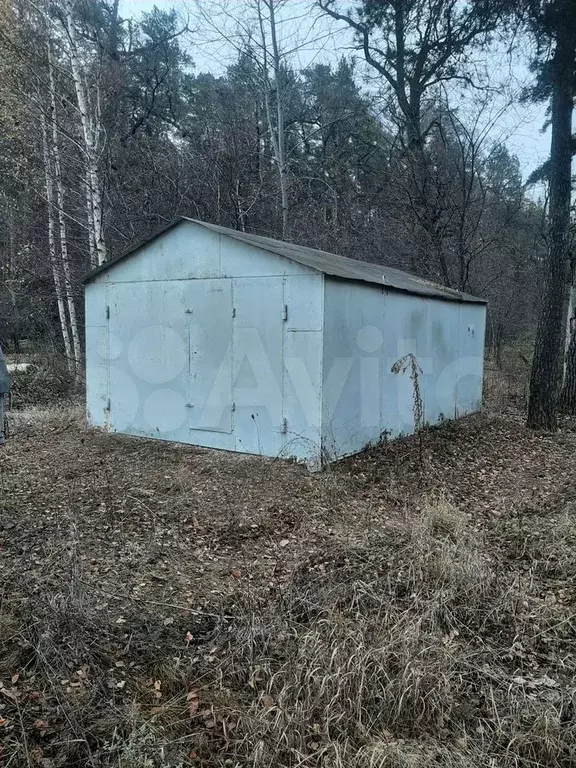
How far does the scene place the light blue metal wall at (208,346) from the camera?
20.3 ft

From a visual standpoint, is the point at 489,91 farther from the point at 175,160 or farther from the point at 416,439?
the point at 416,439

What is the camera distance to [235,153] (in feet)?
42.9

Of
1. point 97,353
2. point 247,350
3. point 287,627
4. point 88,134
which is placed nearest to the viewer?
→ point 287,627

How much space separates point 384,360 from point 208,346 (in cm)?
237

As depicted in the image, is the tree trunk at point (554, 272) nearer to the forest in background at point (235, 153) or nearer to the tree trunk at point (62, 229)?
the forest in background at point (235, 153)

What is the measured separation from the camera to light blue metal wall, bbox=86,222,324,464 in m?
6.19

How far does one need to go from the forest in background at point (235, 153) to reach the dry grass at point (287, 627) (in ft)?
24.8

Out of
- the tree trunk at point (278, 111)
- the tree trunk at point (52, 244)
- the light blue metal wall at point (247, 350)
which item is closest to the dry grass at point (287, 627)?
the light blue metal wall at point (247, 350)

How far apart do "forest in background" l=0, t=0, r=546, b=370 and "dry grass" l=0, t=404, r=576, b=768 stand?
7545 mm

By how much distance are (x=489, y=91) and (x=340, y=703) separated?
1346 cm

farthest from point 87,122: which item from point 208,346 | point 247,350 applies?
point 247,350

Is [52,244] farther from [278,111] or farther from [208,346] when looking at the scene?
[208,346]

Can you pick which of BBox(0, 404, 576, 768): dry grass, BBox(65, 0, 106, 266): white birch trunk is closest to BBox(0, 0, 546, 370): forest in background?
BBox(65, 0, 106, 266): white birch trunk

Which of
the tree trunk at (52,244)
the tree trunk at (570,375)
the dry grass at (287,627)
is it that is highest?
the tree trunk at (52,244)
